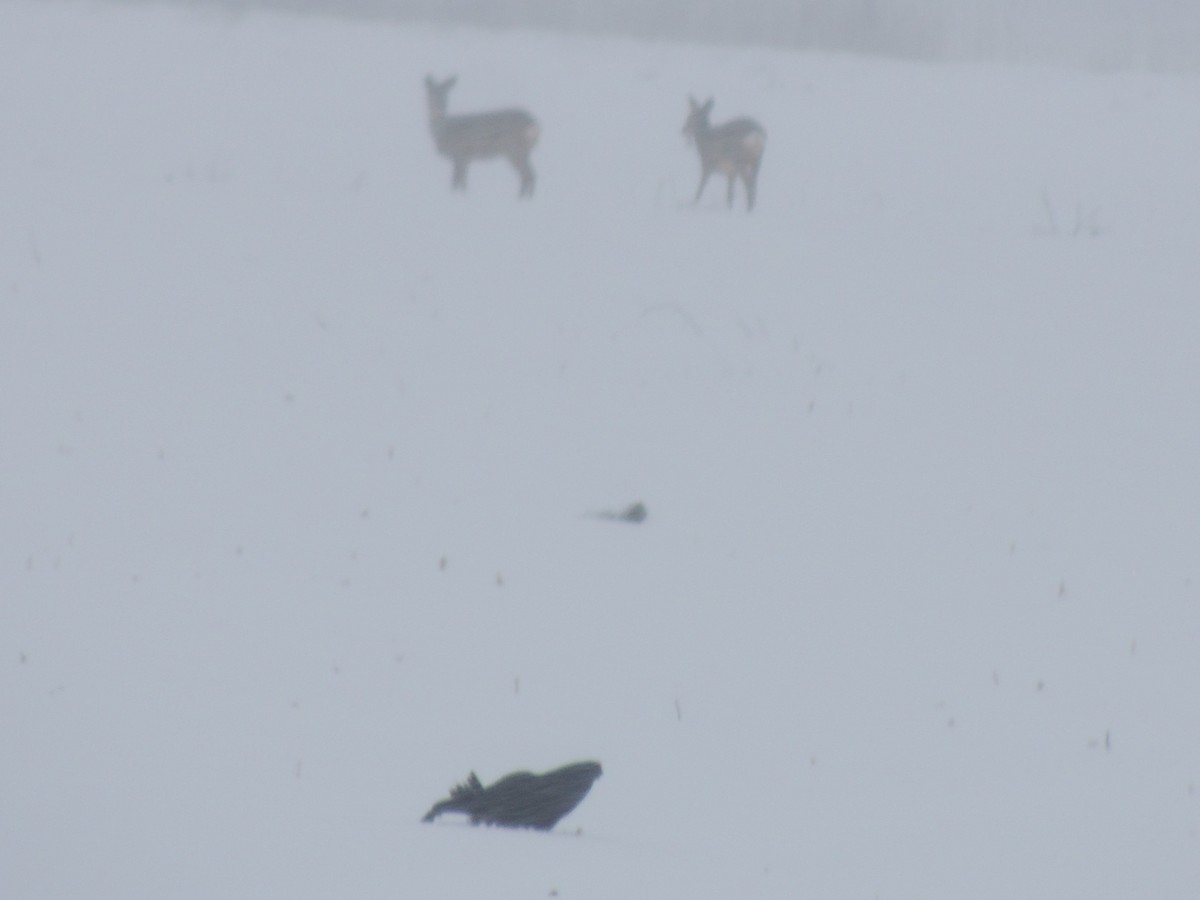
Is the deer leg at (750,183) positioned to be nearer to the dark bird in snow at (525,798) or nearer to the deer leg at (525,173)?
the deer leg at (525,173)

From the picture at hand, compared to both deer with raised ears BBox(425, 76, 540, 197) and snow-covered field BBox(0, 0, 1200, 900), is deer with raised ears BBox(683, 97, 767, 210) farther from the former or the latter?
deer with raised ears BBox(425, 76, 540, 197)

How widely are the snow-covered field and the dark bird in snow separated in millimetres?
101

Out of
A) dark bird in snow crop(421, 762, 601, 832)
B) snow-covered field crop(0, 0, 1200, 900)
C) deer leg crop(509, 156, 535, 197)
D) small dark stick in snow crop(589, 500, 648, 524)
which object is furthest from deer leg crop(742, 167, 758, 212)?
dark bird in snow crop(421, 762, 601, 832)

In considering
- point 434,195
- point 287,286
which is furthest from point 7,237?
point 434,195

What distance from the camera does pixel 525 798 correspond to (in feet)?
15.3

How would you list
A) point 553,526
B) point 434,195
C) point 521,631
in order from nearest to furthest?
point 521,631
point 553,526
point 434,195

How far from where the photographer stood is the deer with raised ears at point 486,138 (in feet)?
57.6

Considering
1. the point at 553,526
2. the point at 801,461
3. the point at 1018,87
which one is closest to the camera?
the point at 553,526

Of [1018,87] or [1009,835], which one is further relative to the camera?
[1018,87]

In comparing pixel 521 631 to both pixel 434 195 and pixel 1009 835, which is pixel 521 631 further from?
pixel 434 195

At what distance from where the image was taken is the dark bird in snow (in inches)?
182

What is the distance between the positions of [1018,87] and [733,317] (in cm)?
2068

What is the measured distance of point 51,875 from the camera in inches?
154

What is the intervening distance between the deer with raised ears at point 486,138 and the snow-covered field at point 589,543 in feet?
5.10
